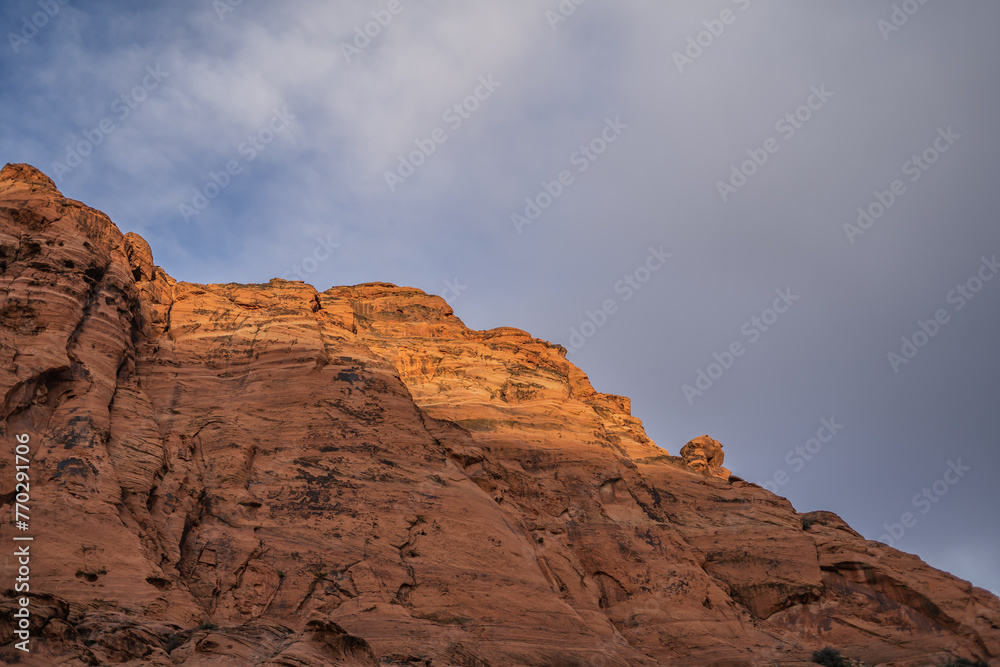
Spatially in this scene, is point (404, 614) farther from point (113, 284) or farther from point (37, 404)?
point (113, 284)

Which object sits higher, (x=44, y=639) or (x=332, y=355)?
(x=332, y=355)

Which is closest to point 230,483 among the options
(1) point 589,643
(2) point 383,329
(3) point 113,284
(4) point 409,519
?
(4) point 409,519

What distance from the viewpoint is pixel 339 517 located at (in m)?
32.6

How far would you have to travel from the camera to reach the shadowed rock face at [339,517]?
2530cm

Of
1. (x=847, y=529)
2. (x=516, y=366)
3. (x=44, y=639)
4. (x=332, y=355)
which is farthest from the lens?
(x=516, y=366)

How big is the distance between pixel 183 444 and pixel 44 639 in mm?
16009

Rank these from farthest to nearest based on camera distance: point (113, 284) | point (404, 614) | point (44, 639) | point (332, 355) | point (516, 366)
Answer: point (516, 366), point (332, 355), point (113, 284), point (404, 614), point (44, 639)

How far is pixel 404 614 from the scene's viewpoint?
2873 cm

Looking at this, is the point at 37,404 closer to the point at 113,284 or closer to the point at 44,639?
the point at 113,284

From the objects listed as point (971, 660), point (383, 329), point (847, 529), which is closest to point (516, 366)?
point (383, 329)

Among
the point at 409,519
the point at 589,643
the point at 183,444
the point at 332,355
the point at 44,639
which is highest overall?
the point at 332,355

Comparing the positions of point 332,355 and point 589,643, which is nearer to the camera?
point 589,643

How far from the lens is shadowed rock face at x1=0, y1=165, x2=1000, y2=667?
25.3 metres

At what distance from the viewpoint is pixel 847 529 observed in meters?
50.5
